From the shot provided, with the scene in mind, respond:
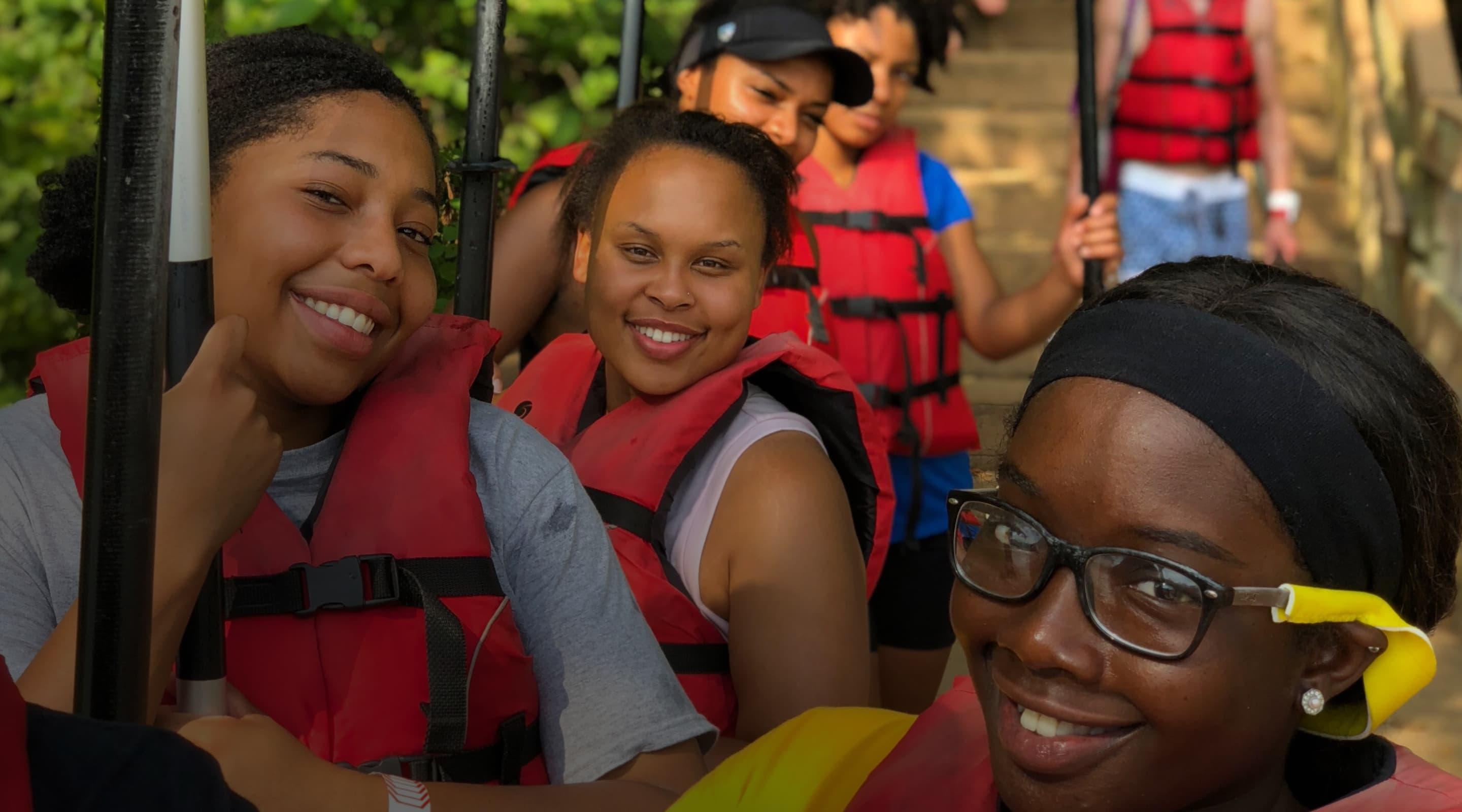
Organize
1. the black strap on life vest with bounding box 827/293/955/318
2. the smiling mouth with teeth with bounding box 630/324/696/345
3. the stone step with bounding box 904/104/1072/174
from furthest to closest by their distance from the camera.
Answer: the stone step with bounding box 904/104/1072/174 → the black strap on life vest with bounding box 827/293/955/318 → the smiling mouth with teeth with bounding box 630/324/696/345

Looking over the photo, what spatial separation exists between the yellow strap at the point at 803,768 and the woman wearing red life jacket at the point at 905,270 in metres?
1.89

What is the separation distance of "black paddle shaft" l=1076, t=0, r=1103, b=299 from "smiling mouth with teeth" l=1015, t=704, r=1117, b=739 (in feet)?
5.39

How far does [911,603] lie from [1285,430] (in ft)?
7.16

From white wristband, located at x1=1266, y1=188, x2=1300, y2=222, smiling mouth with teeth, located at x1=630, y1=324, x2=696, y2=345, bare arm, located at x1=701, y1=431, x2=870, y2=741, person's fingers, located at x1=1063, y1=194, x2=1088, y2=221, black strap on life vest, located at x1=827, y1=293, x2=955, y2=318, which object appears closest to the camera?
bare arm, located at x1=701, y1=431, x2=870, y2=741

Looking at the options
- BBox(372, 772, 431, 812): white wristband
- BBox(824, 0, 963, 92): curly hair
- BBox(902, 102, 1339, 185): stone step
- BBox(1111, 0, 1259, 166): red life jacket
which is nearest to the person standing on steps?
BBox(1111, 0, 1259, 166): red life jacket

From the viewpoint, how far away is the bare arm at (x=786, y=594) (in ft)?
7.09

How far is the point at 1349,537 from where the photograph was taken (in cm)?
136

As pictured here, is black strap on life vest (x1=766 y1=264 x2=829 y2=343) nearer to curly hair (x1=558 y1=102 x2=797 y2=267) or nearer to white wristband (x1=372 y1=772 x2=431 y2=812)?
curly hair (x1=558 y1=102 x2=797 y2=267)

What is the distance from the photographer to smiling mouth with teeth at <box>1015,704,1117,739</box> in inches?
54.4

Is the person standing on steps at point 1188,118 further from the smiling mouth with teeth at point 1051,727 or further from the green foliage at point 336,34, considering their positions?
the smiling mouth with teeth at point 1051,727

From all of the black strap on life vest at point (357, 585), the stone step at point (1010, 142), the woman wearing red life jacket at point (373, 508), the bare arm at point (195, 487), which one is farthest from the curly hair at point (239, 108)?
the stone step at point (1010, 142)

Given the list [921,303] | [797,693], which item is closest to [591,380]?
[797,693]

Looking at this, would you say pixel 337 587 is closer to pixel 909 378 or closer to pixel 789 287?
pixel 789 287

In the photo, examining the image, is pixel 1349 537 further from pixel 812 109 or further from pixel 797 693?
pixel 812 109
